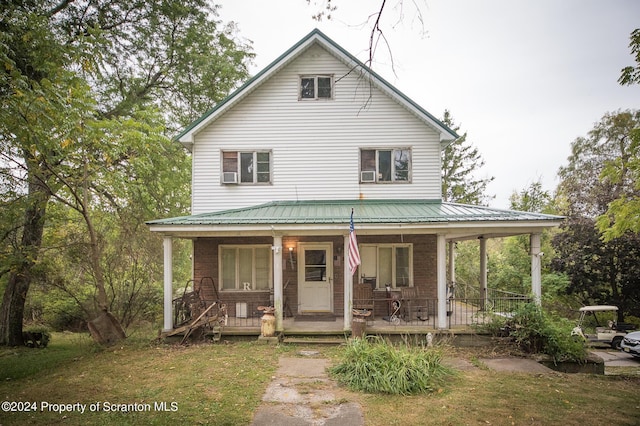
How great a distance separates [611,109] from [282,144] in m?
24.9

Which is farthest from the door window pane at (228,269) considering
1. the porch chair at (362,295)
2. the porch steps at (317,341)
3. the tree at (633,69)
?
the tree at (633,69)

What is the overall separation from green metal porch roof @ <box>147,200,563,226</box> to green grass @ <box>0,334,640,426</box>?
11.8 feet

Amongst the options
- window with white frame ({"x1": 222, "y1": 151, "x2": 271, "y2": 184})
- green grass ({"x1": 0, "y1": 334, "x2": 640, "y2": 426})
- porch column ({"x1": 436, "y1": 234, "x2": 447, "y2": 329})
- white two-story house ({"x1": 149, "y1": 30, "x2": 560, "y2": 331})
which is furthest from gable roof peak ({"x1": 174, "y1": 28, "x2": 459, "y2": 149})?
green grass ({"x1": 0, "y1": 334, "x2": 640, "y2": 426})

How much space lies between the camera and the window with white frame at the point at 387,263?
12.6 metres

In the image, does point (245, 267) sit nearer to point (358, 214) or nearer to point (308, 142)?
point (358, 214)

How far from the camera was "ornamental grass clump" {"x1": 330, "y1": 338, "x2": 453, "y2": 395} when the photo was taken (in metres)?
6.61

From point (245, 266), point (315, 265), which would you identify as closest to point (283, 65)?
point (315, 265)

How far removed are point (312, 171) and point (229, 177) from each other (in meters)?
3.08

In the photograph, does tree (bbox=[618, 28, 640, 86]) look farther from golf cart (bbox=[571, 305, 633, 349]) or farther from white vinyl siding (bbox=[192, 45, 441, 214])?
golf cart (bbox=[571, 305, 633, 349])

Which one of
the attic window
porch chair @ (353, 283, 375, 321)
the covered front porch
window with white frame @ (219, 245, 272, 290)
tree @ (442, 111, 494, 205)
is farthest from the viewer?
tree @ (442, 111, 494, 205)

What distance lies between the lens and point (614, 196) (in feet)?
54.4

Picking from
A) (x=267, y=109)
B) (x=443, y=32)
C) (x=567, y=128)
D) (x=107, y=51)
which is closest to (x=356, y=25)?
(x=443, y=32)

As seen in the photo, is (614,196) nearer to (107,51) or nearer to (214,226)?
(214,226)

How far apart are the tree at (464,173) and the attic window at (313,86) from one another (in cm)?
2066
